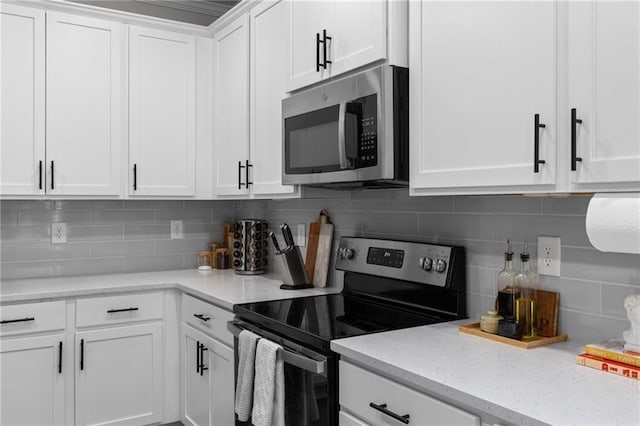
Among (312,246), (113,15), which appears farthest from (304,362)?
(113,15)

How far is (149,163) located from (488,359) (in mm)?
2290

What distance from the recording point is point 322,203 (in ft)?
9.38

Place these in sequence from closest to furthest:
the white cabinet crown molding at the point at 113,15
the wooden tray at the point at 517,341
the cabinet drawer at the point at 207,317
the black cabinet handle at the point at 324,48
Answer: the wooden tray at the point at 517,341 < the black cabinet handle at the point at 324,48 < the cabinet drawer at the point at 207,317 < the white cabinet crown molding at the point at 113,15

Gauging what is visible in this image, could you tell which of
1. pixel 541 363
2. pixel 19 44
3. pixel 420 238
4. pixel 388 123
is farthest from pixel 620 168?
pixel 19 44

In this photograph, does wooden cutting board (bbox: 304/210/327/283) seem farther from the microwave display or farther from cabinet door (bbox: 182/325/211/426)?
cabinet door (bbox: 182/325/211/426)

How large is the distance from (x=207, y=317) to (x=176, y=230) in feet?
3.71

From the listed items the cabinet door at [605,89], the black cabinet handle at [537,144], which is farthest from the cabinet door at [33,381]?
the cabinet door at [605,89]

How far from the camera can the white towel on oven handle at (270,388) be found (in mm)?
1834

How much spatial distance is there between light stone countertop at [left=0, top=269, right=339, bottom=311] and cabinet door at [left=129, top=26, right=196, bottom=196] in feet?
1.68

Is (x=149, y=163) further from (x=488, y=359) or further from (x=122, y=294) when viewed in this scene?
(x=488, y=359)

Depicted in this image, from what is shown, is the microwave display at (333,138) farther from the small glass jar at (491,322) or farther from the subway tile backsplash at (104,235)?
the subway tile backsplash at (104,235)

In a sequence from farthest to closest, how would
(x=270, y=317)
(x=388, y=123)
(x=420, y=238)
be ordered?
1. (x=420, y=238)
2. (x=270, y=317)
3. (x=388, y=123)

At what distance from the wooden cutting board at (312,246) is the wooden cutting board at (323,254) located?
3 centimetres

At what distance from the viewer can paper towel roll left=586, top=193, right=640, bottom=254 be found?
1187 mm
